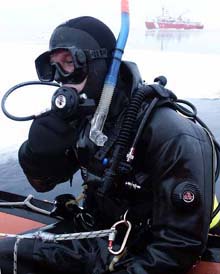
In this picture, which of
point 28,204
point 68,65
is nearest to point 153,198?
point 68,65

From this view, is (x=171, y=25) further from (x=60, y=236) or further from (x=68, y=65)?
(x=60, y=236)

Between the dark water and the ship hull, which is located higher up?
the ship hull

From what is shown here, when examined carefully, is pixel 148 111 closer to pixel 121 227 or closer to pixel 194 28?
pixel 121 227

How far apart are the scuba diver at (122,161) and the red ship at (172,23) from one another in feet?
73.3

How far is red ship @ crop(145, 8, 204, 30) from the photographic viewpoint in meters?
24.1

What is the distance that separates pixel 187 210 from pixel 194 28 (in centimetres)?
2349

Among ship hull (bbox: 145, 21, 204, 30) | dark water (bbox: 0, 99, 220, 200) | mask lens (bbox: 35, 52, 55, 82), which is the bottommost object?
dark water (bbox: 0, 99, 220, 200)

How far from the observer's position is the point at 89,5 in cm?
1516

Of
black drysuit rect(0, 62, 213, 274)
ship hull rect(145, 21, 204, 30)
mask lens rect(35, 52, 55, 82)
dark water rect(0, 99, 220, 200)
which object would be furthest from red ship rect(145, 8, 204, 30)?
black drysuit rect(0, 62, 213, 274)

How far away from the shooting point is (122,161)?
136 cm

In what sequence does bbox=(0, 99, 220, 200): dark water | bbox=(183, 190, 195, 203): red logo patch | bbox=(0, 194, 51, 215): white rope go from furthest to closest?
1. bbox=(0, 99, 220, 200): dark water
2. bbox=(0, 194, 51, 215): white rope
3. bbox=(183, 190, 195, 203): red logo patch

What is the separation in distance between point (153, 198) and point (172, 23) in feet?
87.7

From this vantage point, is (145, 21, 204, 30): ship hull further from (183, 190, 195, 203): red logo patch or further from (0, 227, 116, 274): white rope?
(183, 190, 195, 203): red logo patch

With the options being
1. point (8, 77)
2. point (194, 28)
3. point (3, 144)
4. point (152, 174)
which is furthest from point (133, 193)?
point (194, 28)
